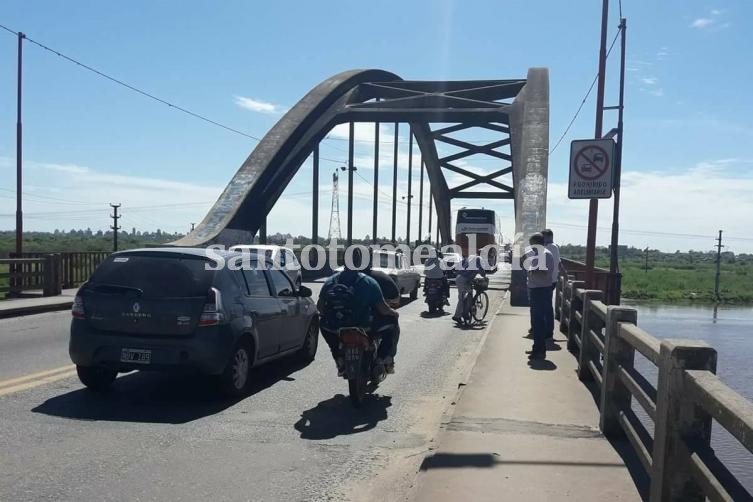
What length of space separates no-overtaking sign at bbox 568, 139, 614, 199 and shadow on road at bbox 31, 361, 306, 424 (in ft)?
20.4

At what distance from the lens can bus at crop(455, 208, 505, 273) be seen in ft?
147

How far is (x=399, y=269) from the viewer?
68.1 feet

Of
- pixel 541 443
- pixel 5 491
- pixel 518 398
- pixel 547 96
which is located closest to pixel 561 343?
pixel 518 398

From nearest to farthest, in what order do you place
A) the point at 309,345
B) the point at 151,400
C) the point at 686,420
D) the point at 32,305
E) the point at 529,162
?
the point at 686,420, the point at 151,400, the point at 309,345, the point at 32,305, the point at 529,162

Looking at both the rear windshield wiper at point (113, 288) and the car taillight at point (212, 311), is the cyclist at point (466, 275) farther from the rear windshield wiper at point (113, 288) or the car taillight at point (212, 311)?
the rear windshield wiper at point (113, 288)

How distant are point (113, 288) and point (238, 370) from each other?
154 centimetres

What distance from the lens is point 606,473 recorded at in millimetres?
4902

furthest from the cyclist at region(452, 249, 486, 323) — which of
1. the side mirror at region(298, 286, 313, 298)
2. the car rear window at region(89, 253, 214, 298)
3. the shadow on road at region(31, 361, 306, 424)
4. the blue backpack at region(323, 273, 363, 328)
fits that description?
the car rear window at region(89, 253, 214, 298)

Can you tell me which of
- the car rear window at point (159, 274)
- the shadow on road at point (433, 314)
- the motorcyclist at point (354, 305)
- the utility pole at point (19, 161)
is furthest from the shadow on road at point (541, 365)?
the utility pole at point (19, 161)

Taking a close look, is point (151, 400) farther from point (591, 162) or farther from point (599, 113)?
point (599, 113)

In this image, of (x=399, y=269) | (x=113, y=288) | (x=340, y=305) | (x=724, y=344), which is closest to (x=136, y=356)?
(x=113, y=288)

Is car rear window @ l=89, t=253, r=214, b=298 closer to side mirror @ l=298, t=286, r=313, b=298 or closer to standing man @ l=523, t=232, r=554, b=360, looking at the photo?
side mirror @ l=298, t=286, r=313, b=298

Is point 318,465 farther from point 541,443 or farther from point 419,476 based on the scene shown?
point 541,443

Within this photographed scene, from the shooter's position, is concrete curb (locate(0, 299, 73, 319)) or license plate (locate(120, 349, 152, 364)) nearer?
license plate (locate(120, 349, 152, 364))
